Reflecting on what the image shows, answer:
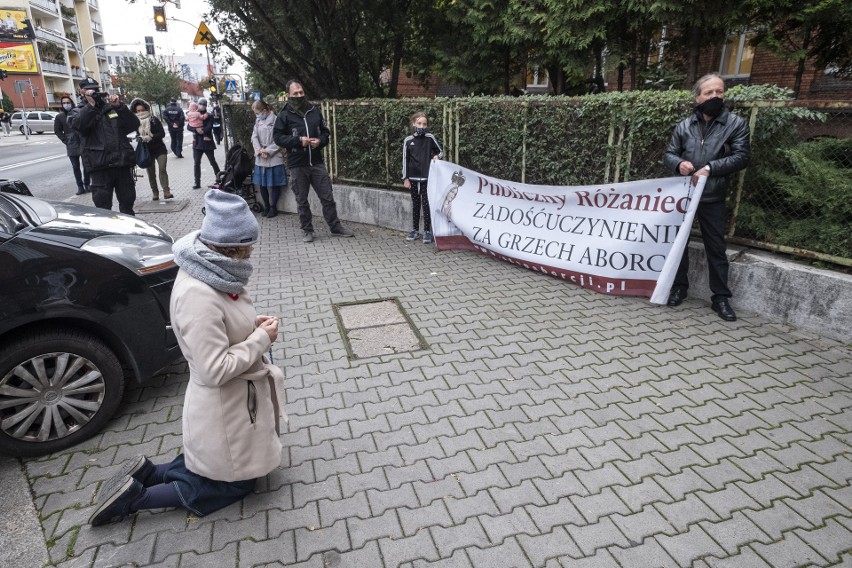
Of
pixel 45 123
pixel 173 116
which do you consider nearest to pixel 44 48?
pixel 45 123

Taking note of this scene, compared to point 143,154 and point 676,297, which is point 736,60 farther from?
point 143,154

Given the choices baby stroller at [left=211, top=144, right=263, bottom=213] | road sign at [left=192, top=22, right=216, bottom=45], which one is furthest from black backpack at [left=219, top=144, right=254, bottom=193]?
road sign at [left=192, top=22, right=216, bottom=45]

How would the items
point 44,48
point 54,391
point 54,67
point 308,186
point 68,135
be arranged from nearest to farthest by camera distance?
point 54,391 → point 308,186 → point 68,135 → point 44,48 → point 54,67

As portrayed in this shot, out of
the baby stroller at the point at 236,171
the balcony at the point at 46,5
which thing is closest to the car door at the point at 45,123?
the balcony at the point at 46,5

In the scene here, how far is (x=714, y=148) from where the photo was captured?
486 centimetres

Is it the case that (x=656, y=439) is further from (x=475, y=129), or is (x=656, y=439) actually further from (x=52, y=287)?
(x=475, y=129)

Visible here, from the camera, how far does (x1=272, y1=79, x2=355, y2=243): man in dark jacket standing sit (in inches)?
303

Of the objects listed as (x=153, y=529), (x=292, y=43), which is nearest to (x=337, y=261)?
(x=153, y=529)

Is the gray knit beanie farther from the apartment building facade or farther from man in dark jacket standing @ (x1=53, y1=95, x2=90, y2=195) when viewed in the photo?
the apartment building facade

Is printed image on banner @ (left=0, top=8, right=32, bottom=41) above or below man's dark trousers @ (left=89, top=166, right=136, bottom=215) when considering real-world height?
above

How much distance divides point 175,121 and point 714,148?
18.3 meters

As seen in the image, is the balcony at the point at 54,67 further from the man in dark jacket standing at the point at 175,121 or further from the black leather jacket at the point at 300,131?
the black leather jacket at the point at 300,131

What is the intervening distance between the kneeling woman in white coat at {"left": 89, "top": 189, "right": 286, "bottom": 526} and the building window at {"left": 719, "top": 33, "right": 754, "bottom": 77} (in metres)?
13.3

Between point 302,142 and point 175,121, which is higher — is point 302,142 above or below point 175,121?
below
